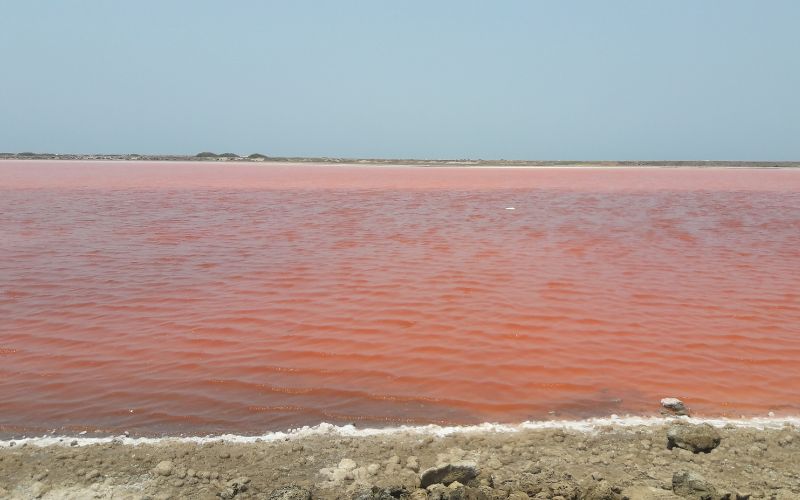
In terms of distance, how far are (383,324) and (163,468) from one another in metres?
3.42

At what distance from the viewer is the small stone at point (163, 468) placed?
130 inches

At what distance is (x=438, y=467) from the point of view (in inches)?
123

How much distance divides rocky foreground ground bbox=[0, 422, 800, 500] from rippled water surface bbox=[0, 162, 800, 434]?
0.58 m

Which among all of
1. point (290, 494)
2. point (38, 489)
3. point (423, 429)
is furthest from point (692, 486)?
point (38, 489)

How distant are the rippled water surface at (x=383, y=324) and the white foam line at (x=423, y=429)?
195mm

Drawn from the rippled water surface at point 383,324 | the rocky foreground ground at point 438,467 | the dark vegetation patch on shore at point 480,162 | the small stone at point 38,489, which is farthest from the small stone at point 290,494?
the dark vegetation patch on shore at point 480,162

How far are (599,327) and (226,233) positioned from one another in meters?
9.18

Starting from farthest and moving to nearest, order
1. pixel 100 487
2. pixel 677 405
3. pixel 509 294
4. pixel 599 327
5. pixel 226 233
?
pixel 226 233 → pixel 509 294 → pixel 599 327 → pixel 677 405 → pixel 100 487

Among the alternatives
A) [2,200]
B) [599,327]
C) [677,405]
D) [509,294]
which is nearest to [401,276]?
[509,294]

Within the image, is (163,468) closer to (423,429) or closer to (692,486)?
(423,429)

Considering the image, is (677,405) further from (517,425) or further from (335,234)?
(335,234)

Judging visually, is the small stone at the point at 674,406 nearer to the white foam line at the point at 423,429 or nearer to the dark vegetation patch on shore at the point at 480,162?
the white foam line at the point at 423,429

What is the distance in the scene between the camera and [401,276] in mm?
8773

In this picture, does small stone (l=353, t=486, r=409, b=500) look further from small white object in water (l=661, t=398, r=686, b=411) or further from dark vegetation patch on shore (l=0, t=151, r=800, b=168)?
dark vegetation patch on shore (l=0, t=151, r=800, b=168)
